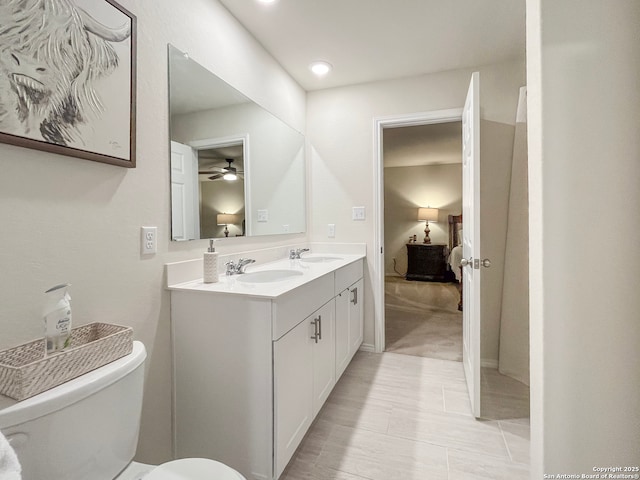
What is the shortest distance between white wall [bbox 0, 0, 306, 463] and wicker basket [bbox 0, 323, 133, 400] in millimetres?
49

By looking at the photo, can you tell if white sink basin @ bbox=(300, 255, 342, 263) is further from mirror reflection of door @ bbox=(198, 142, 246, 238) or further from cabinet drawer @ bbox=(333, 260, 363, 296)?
mirror reflection of door @ bbox=(198, 142, 246, 238)

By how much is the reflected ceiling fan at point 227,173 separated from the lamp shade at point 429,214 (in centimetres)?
485

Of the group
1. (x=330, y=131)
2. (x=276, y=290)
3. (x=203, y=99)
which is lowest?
(x=276, y=290)

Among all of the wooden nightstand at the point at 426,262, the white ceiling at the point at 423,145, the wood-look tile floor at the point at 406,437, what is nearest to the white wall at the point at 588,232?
the wood-look tile floor at the point at 406,437

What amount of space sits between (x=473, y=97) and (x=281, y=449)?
6.61 ft

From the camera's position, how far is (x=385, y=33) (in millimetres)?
1986

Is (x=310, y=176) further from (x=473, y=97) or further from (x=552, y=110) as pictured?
(x=552, y=110)

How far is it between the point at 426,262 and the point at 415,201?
127 centimetres

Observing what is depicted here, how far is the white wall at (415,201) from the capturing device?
19.9ft

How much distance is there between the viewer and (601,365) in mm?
789

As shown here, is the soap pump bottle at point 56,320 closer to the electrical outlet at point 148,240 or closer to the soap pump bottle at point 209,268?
the electrical outlet at point 148,240

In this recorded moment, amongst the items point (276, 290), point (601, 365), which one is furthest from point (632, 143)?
point (276, 290)

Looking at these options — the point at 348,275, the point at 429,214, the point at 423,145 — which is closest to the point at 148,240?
the point at 348,275

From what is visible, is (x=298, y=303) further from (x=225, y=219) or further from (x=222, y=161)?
(x=222, y=161)
